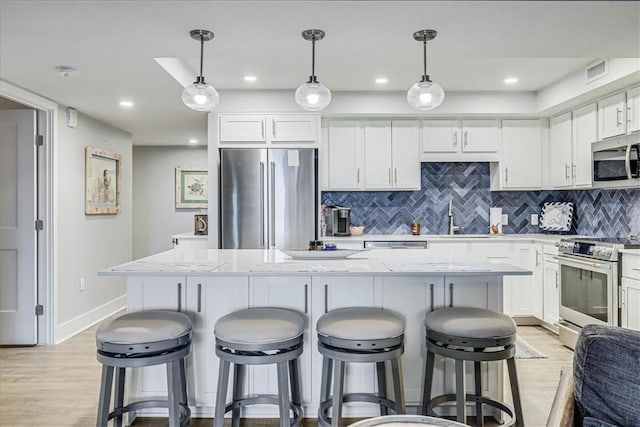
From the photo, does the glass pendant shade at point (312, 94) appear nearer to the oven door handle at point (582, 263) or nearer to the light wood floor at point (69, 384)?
the light wood floor at point (69, 384)

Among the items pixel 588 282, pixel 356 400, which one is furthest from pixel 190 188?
pixel 588 282

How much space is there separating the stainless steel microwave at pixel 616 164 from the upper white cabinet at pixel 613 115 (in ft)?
0.35

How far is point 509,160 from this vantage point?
15.6ft

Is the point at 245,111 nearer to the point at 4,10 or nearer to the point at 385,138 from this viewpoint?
the point at 385,138

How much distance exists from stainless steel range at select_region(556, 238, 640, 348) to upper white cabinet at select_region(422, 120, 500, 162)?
4.11 ft

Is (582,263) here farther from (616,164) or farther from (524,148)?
(524,148)

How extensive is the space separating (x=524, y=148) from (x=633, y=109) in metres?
1.30

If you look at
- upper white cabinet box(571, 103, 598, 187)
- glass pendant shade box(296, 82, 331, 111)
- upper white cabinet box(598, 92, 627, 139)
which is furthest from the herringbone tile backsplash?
glass pendant shade box(296, 82, 331, 111)

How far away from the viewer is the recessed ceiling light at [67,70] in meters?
2.99

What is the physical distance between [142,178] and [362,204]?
12.8ft

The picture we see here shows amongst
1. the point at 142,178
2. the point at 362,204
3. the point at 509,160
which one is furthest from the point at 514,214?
the point at 142,178

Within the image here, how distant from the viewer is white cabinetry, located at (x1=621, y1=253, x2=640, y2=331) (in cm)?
315

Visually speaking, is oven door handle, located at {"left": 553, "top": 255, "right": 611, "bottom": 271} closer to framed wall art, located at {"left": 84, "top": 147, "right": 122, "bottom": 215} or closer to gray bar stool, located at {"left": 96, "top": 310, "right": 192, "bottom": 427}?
gray bar stool, located at {"left": 96, "top": 310, "right": 192, "bottom": 427}

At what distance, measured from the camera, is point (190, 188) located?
7082 millimetres
